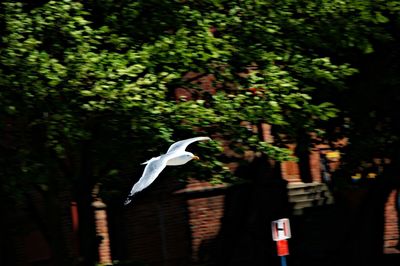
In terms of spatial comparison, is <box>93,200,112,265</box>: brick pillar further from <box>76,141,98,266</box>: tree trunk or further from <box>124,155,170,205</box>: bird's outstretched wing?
<box>124,155,170,205</box>: bird's outstretched wing

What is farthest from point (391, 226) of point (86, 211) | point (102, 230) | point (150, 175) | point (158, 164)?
point (150, 175)

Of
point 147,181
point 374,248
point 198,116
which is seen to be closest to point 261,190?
point 374,248

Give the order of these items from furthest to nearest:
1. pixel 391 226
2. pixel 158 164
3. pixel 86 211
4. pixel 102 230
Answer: pixel 391 226 → pixel 102 230 → pixel 86 211 → pixel 158 164

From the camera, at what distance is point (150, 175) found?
1067 cm

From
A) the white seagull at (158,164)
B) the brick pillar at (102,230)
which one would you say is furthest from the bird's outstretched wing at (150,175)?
the brick pillar at (102,230)

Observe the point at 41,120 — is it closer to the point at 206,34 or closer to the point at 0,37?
the point at 0,37

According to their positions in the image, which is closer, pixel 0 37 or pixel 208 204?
pixel 0 37

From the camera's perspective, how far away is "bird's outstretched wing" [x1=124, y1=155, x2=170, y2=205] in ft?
34.1

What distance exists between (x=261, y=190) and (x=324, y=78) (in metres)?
7.41

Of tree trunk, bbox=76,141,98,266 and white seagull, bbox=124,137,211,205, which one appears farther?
tree trunk, bbox=76,141,98,266

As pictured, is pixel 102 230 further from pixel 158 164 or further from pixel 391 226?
pixel 158 164

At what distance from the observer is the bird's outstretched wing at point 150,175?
10383 millimetres

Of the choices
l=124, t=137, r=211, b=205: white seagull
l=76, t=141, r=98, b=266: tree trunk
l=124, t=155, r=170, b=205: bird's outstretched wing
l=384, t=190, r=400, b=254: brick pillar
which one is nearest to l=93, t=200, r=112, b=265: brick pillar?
l=76, t=141, r=98, b=266: tree trunk

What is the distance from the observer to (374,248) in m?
23.9
